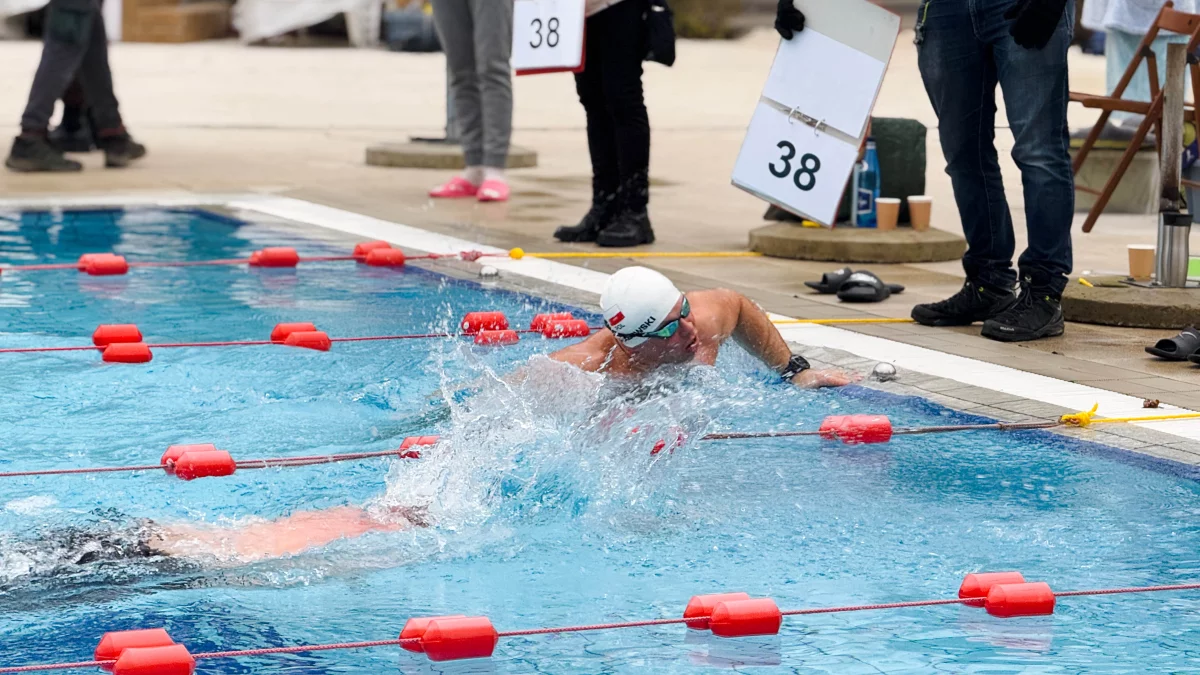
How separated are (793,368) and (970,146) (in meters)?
1.46

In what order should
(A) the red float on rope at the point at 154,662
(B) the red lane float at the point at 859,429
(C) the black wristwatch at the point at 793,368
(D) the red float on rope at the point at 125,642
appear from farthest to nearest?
(C) the black wristwatch at the point at 793,368
(B) the red lane float at the point at 859,429
(D) the red float on rope at the point at 125,642
(A) the red float on rope at the point at 154,662

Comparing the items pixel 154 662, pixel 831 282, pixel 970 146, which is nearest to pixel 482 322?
pixel 831 282

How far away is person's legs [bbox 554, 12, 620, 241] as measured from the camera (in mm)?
8156

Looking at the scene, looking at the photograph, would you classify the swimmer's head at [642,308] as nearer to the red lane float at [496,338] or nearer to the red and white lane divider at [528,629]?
the red and white lane divider at [528,629]

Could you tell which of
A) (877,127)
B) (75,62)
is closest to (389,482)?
(877,127)

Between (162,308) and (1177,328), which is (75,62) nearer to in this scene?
(162,308)

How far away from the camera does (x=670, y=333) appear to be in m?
4.89

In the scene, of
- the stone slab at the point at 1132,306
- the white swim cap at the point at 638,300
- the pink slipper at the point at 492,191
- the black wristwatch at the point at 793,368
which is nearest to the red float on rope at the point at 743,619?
the white swim cap at the point at 638,300

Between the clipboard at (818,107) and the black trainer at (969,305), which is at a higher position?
the clipboard at (818,107)

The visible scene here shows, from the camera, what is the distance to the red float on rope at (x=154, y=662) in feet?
10.7

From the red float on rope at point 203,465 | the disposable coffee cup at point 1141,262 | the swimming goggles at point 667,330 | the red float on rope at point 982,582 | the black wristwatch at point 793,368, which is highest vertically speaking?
the swimming goggles at point 667,330

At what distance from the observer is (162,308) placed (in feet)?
23.6

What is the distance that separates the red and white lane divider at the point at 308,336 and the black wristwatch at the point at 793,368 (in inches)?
45.3

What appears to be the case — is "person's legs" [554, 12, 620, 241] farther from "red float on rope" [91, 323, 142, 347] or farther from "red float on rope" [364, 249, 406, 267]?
"red float on rope" [91, 323, 142, 347]
